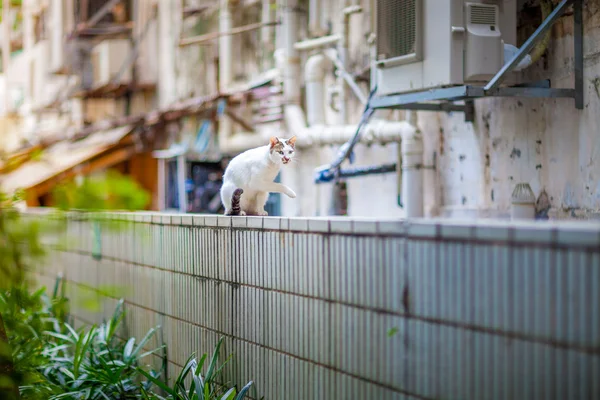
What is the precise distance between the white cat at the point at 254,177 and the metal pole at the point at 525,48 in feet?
7.34

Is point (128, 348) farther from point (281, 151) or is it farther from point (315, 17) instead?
point (315, 17)

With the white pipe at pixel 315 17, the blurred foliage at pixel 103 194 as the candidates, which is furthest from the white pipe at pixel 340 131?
the blurred foliage at pixel 103 194

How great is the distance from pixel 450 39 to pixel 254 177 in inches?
112

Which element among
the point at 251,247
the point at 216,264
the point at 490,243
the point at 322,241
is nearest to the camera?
the point at 490,243

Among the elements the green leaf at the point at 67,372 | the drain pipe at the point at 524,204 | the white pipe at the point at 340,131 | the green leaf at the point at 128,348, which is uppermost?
the white pipe at the point at 340,131

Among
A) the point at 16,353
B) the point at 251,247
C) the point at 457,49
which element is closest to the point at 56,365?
the point at 16,353

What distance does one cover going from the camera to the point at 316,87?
13.9 meters

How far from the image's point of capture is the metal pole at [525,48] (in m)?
7.89

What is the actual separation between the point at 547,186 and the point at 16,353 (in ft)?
16.0

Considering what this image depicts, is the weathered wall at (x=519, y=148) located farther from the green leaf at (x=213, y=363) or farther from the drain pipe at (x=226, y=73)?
the drain pipe at (x=226, y=73)

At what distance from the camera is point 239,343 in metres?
5.79

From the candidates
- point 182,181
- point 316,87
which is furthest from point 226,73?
point 316,87

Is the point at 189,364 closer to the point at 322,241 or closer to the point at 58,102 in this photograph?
the point at 322,241

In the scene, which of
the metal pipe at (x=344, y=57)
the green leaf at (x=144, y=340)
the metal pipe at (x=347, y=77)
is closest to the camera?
the green leaf at (x=144, y=340)
